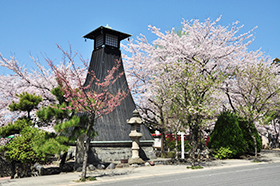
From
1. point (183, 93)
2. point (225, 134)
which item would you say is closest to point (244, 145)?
point (225, 134)

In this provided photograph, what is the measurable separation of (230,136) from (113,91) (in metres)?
10.2

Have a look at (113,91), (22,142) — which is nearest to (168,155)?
(113,91)

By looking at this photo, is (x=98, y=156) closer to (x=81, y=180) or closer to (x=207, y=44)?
(x=81, y=180)

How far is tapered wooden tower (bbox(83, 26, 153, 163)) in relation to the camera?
17219 mm

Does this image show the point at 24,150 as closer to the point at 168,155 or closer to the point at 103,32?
the point at 103,32

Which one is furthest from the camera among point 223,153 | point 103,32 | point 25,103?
point 103,32

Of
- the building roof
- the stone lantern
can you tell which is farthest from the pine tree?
the building roof

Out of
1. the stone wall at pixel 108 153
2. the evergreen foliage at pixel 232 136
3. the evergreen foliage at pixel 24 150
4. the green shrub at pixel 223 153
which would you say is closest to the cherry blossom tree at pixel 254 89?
the evergreen foliage at pixel 232 136

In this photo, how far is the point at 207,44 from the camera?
814 inches

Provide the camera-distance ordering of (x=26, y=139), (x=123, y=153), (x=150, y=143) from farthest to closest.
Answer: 1. (x=150, y=143)
2. (x=123, y=153)
3. (x=26, y=139)

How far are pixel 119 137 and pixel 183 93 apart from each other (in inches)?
222

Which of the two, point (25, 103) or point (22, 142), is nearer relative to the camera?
point (22, 142)

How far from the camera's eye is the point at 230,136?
64.6ft

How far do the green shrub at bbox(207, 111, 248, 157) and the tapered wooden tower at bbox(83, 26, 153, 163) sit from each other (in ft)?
19.1
